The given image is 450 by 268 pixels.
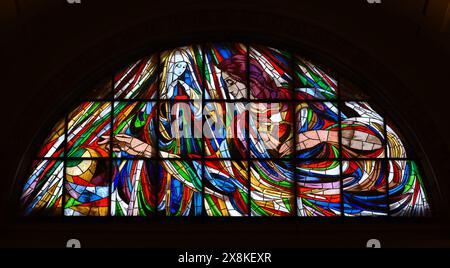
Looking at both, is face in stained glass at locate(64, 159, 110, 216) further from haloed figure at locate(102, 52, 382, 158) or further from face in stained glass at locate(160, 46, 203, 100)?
face in stained glass at locate(160, 46, 203, 100)

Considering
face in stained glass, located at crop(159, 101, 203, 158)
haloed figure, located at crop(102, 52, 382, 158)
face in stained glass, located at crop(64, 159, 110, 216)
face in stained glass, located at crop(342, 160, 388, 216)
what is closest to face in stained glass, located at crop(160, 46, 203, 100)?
haloed figure, located at crop(102, 52, 382, 158)

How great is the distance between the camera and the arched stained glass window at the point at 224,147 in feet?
55.2

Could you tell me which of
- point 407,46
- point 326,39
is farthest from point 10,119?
point 407,46

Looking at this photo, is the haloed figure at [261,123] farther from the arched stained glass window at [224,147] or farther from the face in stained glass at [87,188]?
the face in stained glass at [87,188]

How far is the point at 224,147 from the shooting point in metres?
17.2

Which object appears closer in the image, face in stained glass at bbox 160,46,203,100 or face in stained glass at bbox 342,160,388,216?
face in stained glass at bbox 342,160,388,216

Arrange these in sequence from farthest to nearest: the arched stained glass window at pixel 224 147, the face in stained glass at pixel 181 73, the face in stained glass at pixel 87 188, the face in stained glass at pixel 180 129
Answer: the face in stained glass at pixel 181 73 < the face in stained glass at pixel 180 129 < the arched stained glass window at pixel 224 147 < the face in stained glass at pixel 87 188

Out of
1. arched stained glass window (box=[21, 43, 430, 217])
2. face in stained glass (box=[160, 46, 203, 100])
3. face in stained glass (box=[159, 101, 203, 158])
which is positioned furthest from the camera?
face in stained glass (box=[160, 46, 203, 100])

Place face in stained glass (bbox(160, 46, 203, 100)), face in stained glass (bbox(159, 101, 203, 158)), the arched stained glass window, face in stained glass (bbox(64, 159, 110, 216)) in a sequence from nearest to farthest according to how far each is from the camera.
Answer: face in stained glass (bbox(64, 159, 110, 216)), the arched stained glass window, face in stained glass (bbox(159, 101, 203, 158)), face in stained glass (bbox(160, 46, 203, 100))

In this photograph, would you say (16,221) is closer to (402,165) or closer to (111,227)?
(111,227)

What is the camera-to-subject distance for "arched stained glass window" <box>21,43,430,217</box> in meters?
16.8

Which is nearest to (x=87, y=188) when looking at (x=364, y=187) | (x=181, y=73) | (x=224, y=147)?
(x=224, y=147)

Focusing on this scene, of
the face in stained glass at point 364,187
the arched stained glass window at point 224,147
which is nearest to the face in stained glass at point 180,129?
the arched stained glass window at point 224,147
